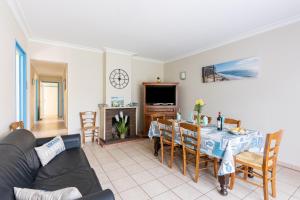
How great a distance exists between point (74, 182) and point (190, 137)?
4.98 feet

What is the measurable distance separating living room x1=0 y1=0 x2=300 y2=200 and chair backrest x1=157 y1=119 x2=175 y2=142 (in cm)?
6

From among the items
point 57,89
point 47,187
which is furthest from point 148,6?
point 57,89

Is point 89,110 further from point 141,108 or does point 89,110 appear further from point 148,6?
point 148,6

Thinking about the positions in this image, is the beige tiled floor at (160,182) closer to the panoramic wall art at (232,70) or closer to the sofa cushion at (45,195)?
the sofa cushion at (45,195)

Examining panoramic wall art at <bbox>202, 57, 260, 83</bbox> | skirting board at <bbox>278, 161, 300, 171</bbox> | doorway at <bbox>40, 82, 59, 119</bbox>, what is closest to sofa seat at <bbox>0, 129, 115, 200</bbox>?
skirting board at <bbox>278, 161, 300, 171</bbox>

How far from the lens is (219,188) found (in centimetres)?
202

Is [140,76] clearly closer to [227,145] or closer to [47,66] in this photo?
[47,66]

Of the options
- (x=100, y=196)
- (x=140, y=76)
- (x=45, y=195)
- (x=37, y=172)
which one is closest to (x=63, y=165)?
(x=37, y=172)

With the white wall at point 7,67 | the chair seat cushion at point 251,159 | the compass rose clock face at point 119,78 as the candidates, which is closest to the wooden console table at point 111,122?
the compass rose clock face at point 119,78

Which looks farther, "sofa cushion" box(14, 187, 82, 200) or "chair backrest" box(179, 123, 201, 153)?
"chair backrest" box(179, 123, 201, 153)

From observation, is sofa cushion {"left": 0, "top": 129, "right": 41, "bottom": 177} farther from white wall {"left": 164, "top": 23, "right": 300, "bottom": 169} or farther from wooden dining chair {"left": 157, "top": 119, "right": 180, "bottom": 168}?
white wall {"left": 164, "top": 23, "right": 300, "bottom": 169}

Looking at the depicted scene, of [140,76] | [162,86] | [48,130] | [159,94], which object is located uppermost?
[140,76]

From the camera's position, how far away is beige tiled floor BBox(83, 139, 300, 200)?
74.1 inches

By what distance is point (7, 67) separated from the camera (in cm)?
203
